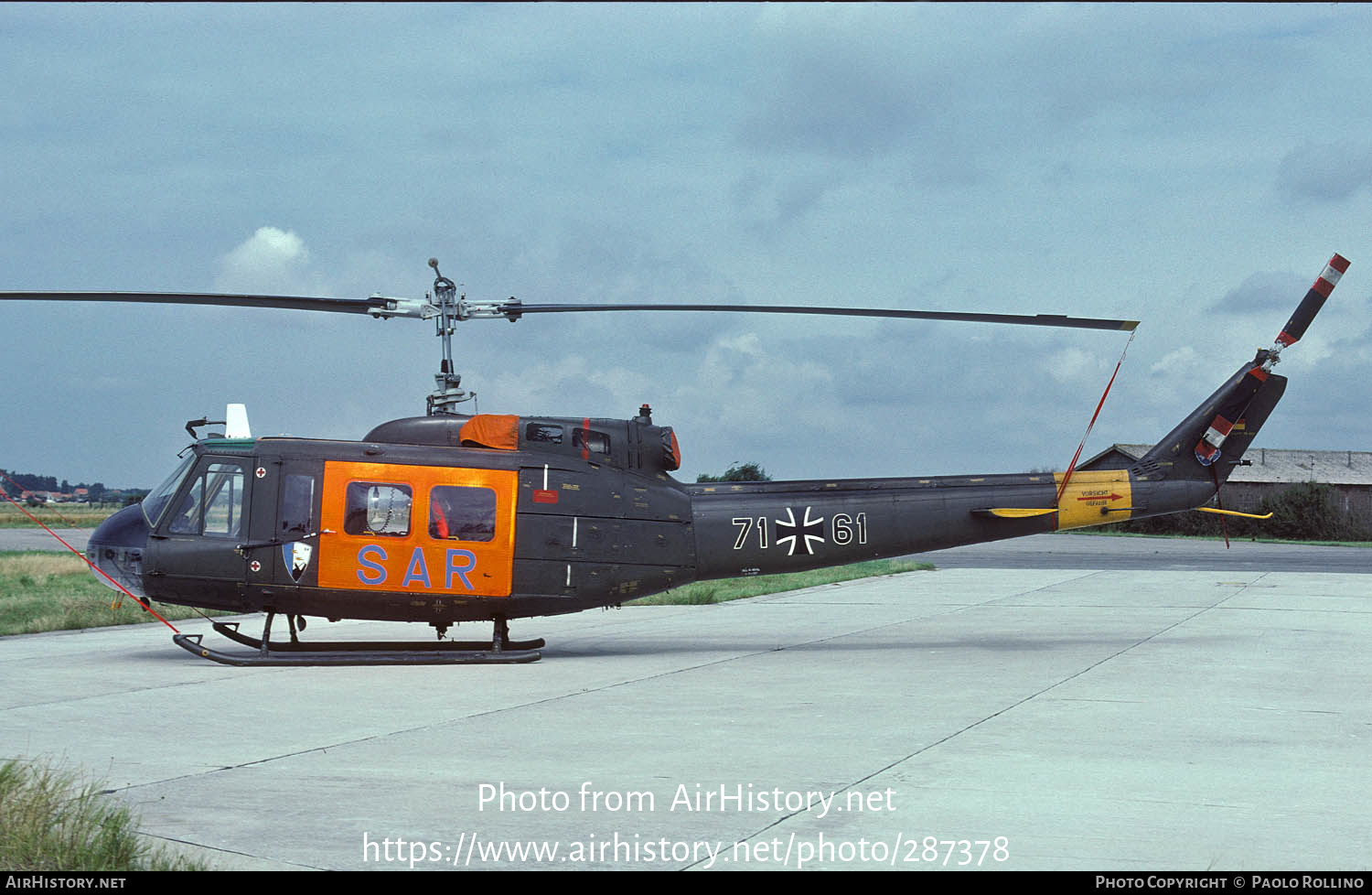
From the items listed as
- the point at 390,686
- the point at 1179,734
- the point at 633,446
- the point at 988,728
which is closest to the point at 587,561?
the point at 633,446

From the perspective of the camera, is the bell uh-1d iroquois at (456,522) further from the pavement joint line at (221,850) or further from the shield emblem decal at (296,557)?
the pavement joint line at (221,850)

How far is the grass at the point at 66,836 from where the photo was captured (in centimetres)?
558

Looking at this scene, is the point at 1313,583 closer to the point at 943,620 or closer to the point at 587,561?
the point at 943,620

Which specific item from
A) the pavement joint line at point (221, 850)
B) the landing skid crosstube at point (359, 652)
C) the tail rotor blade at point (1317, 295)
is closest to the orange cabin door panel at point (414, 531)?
the landing skid crosstube at point (359, 652)

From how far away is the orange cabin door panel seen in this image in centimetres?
1376

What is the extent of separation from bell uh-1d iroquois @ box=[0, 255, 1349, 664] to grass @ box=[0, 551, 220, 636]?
100 inches

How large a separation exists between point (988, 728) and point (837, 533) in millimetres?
5942

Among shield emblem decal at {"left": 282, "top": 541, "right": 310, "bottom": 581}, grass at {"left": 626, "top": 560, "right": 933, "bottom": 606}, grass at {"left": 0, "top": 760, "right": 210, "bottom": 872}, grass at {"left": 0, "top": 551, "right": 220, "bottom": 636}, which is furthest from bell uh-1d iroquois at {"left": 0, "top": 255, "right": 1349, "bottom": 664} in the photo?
grass at {"left": 0, "top": 760, "right": 210, "bottom": 872}

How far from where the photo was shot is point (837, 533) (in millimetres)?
15570

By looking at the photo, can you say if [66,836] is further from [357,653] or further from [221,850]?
[357,653]

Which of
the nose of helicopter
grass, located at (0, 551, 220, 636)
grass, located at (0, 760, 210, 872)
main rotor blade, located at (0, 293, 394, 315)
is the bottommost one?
grass, located at (0, 551, 220, 636)

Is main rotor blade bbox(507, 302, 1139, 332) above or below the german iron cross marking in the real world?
above

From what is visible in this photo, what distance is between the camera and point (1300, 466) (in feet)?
226

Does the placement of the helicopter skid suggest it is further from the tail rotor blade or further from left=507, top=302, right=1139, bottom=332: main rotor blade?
the tail rotor blade
